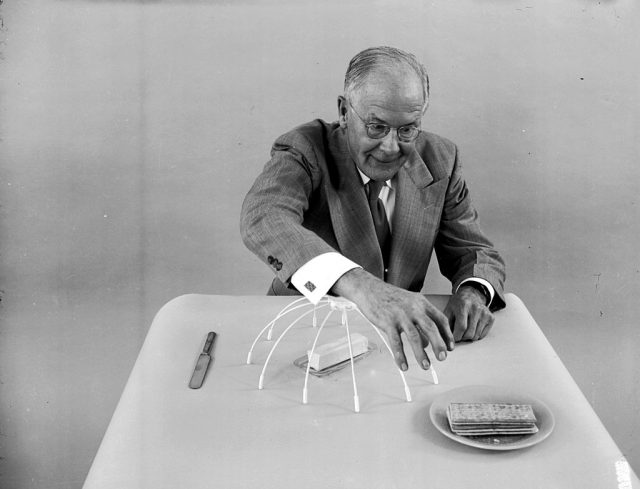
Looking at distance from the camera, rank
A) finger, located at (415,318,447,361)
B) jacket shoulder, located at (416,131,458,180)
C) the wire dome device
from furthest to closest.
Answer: jacket shoulder, located at (416,131,458,180)
the wire dome device
finger, located at (415,318,447,361)

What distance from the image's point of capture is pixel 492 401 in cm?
152

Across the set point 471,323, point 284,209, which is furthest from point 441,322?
point 284,209

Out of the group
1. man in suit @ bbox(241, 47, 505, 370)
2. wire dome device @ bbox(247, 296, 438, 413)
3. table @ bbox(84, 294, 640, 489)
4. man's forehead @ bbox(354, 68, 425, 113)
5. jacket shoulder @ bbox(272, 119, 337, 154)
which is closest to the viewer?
table @ bbox(84, 294, 640, 489)

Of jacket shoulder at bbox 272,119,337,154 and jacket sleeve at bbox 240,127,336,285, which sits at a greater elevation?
jacket shoulder at bbox 272,119,337,154

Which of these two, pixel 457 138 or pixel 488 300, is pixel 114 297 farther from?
pixel 488 300

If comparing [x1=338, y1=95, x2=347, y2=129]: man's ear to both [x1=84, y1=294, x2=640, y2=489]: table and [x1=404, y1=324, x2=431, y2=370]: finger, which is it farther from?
[x1=404, y1=324, x2=431, y2=370]: finger

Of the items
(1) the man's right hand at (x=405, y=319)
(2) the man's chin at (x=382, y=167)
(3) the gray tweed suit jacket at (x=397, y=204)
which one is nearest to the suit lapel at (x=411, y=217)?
(3) the gray tweed suit jacket at (x=397, y=204)

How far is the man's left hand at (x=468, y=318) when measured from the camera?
1854mm

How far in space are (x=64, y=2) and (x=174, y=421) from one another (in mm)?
2051

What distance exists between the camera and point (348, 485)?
1.28 m

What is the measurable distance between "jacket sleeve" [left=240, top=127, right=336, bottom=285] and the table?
0.20 meters

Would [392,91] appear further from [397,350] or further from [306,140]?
[397,350]

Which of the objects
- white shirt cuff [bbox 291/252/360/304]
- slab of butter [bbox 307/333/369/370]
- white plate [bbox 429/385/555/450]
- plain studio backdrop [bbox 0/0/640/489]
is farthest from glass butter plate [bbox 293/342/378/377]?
plain studio backdrop [bbox 0/0/640/489]

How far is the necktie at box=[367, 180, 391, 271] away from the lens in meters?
2.29
